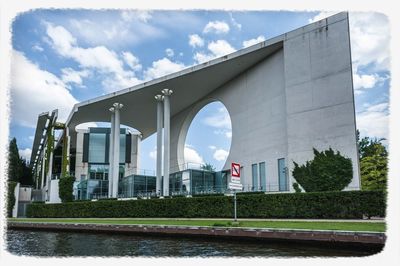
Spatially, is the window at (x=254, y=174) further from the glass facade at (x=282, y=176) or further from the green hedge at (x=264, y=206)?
the green hedge at (x=264, y=206)

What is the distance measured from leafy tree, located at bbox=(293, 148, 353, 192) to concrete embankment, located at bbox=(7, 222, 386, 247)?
1050 cm

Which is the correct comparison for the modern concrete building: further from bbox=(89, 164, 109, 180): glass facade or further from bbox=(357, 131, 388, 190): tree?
bbox=(357, 131, 388, 190): tree

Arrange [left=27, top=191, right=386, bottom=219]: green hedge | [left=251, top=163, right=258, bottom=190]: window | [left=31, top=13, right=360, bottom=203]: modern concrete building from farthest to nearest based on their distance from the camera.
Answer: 1. [left=251, top=163, right=258, bottom=190]: window
2. [left=31, top=13, right=360, bottom=203]: modern concrete building
3. [left=27, top=191, right=386, bottom=219]: green hedge

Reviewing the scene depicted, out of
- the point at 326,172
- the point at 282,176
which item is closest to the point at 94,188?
the point at 282,176

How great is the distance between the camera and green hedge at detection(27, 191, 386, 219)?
58.7 feet

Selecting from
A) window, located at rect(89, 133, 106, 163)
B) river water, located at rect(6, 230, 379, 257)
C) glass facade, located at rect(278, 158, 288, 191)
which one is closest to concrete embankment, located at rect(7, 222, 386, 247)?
river water, located at rect(6, 230, 379, 257)

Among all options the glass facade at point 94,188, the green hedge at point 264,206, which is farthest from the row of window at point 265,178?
the glass facade at point 94,188

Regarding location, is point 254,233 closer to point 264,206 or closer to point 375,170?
point 264,206

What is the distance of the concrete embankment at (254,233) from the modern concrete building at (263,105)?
439 inches

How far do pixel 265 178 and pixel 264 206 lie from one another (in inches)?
277

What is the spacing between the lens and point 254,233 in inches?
509

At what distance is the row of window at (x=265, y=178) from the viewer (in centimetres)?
2591

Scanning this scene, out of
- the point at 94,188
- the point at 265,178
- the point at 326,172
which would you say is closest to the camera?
the point at 326,172

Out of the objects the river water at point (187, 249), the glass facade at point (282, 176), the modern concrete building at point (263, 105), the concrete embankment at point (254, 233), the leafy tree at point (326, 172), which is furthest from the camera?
the glass facade at point (282, 176)
